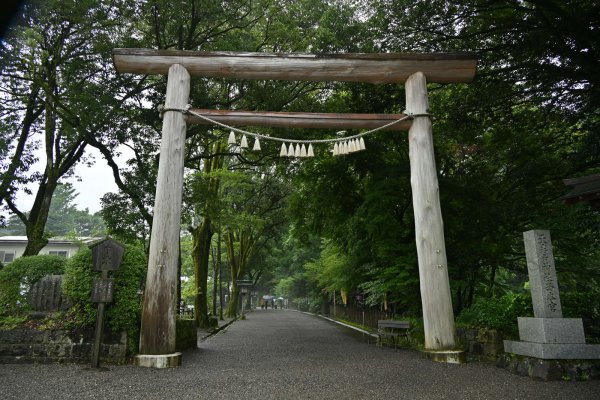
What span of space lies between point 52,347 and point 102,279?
136 centimetres

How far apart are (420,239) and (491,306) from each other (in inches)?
85.8

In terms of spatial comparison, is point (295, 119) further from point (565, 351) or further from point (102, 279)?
point (565, 351)

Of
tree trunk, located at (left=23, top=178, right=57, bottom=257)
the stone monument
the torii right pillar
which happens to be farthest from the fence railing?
tree trunk, located at (left=23, top=178, right=57, bottom=257)

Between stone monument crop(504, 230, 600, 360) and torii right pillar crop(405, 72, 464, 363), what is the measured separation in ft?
3.24

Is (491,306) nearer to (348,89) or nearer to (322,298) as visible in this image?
(348,89)

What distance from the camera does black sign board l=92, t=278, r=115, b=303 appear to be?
5621mm

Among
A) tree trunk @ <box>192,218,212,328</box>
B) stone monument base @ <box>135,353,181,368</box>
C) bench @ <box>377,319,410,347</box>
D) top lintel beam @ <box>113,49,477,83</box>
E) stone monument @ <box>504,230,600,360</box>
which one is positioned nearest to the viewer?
stone monument @ <box>504,230,600,360</box>

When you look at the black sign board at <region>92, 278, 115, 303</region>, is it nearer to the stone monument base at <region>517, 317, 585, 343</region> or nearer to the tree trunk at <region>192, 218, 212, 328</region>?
the stone monument base at <region>517, 317, 585, 343</region>

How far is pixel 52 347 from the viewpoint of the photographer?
5781 mm

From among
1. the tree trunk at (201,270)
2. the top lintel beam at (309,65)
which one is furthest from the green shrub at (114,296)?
the tree trunk at (201,270)

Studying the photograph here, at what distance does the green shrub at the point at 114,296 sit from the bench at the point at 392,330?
610cm

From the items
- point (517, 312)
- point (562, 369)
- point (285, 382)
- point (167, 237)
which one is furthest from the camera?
point (517, 312)

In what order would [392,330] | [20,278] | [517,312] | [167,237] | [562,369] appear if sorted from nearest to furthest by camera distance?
[562,369] < [167,237] < [20,278] < [517,312] < [392,330]

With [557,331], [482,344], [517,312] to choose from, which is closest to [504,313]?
[517,312]
